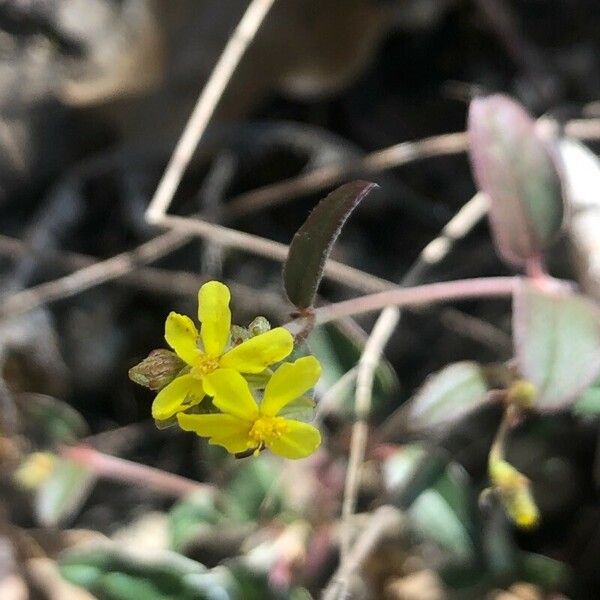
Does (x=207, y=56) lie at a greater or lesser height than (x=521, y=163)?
greater

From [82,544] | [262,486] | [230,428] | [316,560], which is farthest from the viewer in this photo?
[82,544]

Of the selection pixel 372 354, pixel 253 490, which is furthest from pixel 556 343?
Result: pixel 253 490

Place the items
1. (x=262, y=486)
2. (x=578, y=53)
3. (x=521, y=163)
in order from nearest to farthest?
(x=521, y=163), (x=262, y=486), (x=578, y=53)

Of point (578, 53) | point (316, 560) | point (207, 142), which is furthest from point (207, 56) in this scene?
point (316, 560)

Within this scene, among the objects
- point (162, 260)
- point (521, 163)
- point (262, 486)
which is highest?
point (162, 260)

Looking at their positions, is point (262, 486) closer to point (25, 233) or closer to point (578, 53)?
point (25, 233)

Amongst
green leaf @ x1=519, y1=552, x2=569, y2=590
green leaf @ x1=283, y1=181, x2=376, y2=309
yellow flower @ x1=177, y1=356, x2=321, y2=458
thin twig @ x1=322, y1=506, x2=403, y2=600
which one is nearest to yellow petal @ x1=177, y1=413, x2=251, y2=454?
yellow flower @ x1=177, y1=356, x2=321, y2=458

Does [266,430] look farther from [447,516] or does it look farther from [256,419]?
[447,516]

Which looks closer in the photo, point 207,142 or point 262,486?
point 262,486

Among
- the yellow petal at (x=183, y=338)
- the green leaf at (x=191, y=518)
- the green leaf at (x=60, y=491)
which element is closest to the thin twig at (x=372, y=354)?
the green leaf at (x=191, y=518)
